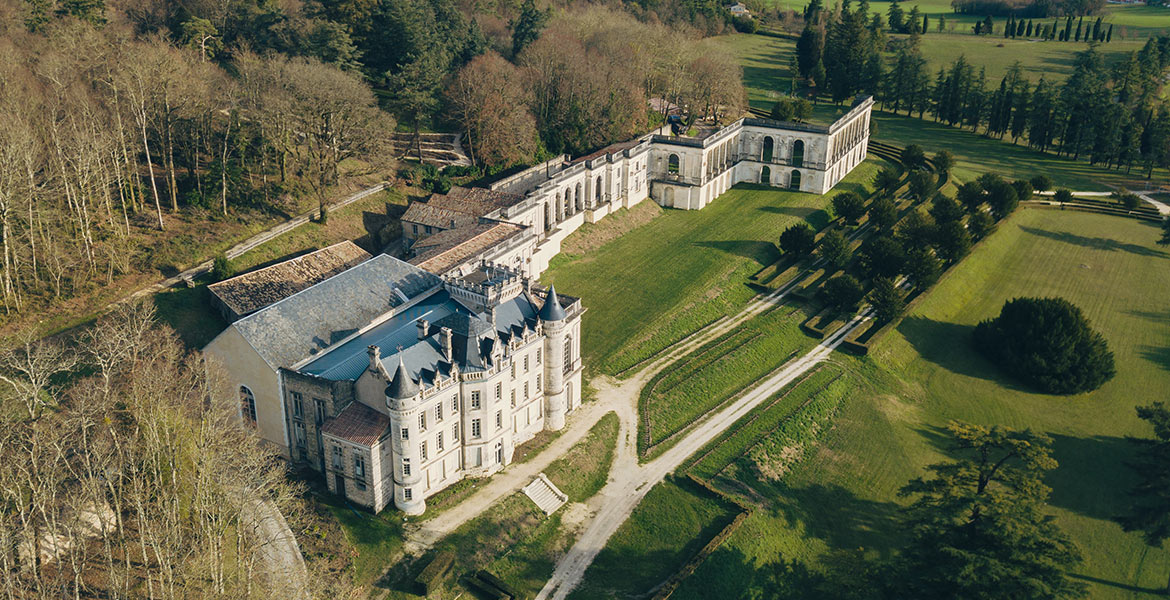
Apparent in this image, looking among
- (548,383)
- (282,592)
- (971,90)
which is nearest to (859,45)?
(971,90)

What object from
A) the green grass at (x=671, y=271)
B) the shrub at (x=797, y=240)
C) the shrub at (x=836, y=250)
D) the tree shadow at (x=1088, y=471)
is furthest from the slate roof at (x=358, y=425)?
the shrub at (x=836, y=250)

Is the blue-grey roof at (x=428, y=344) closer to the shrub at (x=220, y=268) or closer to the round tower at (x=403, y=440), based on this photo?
the round tower at (x=403, y=440)

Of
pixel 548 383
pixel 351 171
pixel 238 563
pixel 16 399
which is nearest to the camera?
pixel 238 563

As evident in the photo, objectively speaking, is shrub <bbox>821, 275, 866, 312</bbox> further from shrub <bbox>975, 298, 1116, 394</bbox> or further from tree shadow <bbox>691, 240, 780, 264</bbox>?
shrub <bbox>975, 298, 1116, 394</bbox>

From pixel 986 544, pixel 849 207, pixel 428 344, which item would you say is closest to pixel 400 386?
pixel 428 344

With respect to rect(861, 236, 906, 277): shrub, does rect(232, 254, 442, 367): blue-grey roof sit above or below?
above

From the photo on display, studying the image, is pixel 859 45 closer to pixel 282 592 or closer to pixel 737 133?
pixel 737 133

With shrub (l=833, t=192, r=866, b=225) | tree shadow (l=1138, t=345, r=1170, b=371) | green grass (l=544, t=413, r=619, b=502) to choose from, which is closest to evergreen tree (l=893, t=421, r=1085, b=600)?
green grass (l=544, t=413, r=619, b=502)
